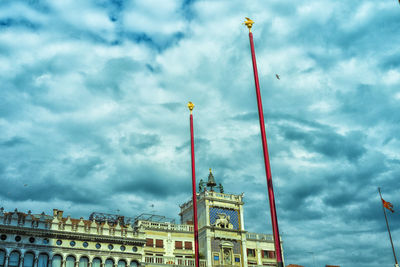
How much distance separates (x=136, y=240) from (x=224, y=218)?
16146 mm

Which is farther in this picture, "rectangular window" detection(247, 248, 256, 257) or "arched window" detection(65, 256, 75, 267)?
"rectangular window" detection(247, 248, 256, 257)

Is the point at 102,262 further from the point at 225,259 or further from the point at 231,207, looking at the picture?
the point at 231,207

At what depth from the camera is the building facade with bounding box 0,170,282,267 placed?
4862 cm

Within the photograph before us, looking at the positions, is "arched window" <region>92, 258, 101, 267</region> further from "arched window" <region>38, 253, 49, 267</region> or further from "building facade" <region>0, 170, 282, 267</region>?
"arched window" <region>38, 253, 49, 267</region>

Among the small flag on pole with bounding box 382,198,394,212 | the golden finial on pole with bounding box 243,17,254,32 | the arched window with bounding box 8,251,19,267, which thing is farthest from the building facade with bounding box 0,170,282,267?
the golden finial on pole with bounding box 243,17,254,32

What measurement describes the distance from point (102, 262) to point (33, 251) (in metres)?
9.14

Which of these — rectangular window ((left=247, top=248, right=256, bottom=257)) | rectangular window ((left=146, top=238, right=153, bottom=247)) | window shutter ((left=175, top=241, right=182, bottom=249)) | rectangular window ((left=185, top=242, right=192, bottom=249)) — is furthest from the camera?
rectangular window ((left=247, top=248, right=256, bottom=257))

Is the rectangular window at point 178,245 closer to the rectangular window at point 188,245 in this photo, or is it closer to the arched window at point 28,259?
the rectangular window at point 188,245

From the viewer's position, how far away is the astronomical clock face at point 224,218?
205 feet

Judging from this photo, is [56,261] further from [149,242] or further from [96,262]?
[149,242]

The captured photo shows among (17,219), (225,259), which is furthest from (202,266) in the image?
(17,219)

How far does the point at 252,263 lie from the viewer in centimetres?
6353

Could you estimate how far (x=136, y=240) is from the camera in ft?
180

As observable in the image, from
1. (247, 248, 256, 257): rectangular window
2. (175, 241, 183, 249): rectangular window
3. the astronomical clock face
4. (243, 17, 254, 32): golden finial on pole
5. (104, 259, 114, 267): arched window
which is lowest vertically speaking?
(104, 259, 114, 267): arched window
